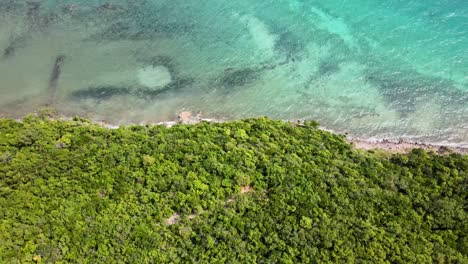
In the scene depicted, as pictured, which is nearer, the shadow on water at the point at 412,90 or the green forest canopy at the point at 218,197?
the green forest canopy at the point at 218,197

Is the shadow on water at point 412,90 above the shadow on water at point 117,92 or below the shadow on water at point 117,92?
above

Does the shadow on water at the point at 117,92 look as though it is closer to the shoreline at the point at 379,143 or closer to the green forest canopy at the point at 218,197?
the shoreline at the point at 379,143

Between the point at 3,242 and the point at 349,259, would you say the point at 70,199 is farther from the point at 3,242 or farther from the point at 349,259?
the point at 349,259

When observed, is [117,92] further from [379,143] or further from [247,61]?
[379,143]

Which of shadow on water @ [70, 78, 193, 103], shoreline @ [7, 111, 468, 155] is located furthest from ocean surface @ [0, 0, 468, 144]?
shoreline @ [7, 111, 468, 155]

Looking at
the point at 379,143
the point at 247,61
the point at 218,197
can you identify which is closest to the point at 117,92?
the point at 247,61

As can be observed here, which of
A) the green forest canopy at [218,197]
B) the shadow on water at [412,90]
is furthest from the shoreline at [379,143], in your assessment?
the shadow on water at [412,90]

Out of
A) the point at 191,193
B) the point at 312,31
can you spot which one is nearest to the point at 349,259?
the point at 191,193
